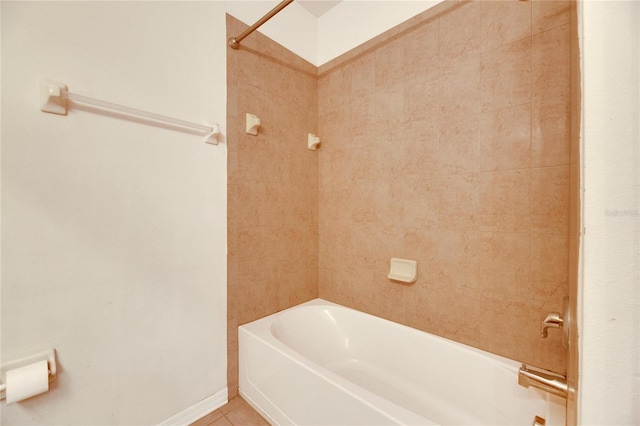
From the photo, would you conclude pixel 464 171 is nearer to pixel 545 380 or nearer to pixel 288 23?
pixel 545 380

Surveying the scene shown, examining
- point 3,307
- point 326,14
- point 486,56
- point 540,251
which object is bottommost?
point 3,307

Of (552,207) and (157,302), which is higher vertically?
(552,207)

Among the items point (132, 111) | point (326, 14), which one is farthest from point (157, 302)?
point (326, 14)

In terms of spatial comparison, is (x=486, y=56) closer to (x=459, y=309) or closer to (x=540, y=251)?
(x=540, y=251)

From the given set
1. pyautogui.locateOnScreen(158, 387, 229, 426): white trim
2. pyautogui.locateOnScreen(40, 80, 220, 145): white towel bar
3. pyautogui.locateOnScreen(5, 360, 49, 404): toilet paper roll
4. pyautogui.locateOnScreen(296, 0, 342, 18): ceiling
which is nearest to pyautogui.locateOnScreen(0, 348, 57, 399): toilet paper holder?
pyautogui.locateOnScreen(5, 360, 49, 404): toilet paper roll

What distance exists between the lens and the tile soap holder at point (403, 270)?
56.4 inches

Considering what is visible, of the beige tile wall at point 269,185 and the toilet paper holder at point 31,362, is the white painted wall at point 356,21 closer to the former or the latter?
the beige tile wall at point 269,185

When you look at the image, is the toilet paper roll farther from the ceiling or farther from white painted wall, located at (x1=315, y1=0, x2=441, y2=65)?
the ceiling

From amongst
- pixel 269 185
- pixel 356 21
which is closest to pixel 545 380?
pixel 269 185

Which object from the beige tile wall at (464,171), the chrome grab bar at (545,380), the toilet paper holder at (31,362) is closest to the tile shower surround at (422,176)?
the beige tile wall at (464,171)

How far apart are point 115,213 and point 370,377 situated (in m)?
1.52

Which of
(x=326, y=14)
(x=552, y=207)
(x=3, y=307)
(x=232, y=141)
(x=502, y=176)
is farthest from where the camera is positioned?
(x=326, y=14)

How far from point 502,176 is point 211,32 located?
1.58 m

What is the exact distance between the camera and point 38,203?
0.90 meters
